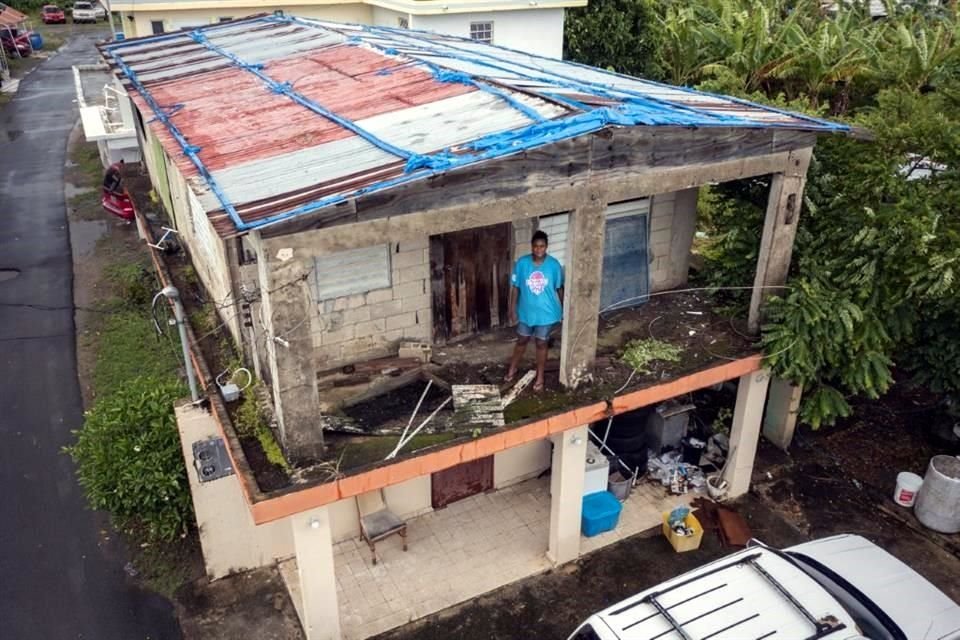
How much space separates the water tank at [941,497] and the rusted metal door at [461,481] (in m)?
6.90

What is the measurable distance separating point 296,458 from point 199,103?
677 centimetres

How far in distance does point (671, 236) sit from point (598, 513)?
4679 mm

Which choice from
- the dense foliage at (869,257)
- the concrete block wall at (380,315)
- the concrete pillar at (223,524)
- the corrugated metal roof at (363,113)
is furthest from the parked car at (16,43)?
the dense foliage at (869,257)

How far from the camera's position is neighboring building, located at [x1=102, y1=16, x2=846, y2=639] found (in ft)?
25.5

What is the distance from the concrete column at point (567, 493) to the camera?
Answer: 1022 cm

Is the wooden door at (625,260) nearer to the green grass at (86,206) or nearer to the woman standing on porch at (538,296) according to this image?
the woman standing on porch at (538,296)

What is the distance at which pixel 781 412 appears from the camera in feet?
44.5

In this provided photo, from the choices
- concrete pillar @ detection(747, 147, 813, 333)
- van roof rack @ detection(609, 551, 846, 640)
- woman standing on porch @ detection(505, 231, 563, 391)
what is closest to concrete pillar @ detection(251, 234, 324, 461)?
woman standing on porch @ detection(505, 231, 563, 391)

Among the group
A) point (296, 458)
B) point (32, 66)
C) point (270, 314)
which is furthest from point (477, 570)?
point (32, 66)

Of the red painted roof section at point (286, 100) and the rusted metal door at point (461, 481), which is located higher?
the red painted roof section at point (286, 100)

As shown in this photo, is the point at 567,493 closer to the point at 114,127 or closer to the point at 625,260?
the point at 625,260

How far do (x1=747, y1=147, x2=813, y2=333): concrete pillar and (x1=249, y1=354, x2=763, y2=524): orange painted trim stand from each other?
38.0 inches

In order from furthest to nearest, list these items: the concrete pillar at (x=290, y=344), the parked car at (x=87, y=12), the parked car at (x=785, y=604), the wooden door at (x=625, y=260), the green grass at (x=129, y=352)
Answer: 1. the parked car at (x=87, y=12)
2. the green grass at (x=129, y=352)
3. the wooden door at (x=625, y=260)
4. the parked car at (x=785, y=604)
5. the concrete pillar at (x=290, y=344)

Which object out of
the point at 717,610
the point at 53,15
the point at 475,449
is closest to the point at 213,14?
the point at 475,449
